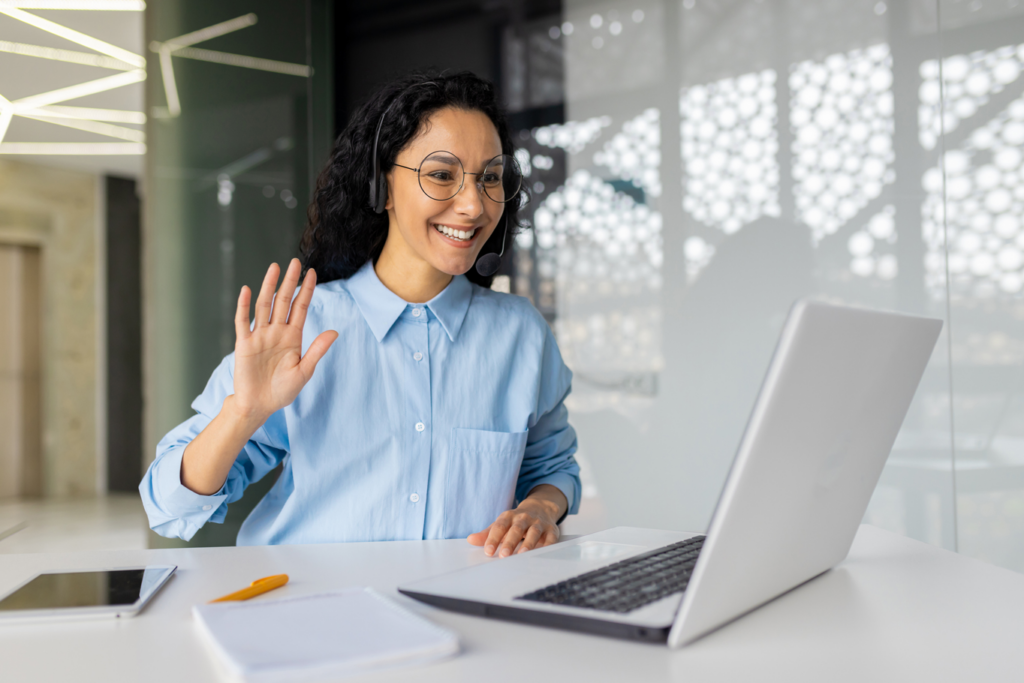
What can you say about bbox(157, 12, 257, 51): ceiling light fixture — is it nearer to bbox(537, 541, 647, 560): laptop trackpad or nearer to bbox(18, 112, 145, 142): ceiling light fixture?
bbox(18, 112, 145, 142): ceiling light fixture

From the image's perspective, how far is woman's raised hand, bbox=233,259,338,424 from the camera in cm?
104

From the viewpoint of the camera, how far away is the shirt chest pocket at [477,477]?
1.30m

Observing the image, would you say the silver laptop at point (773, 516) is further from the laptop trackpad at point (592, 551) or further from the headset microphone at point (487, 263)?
the headset microphone at point (487, 263)

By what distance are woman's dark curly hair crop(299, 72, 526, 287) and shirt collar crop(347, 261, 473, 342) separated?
0.07m

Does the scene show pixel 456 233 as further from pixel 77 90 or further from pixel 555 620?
pixel 77 90

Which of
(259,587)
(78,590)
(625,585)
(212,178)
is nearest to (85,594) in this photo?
(78,590)

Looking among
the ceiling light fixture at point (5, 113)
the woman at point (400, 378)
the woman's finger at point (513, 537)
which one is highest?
the ceiling light fixture at point (5, 113)

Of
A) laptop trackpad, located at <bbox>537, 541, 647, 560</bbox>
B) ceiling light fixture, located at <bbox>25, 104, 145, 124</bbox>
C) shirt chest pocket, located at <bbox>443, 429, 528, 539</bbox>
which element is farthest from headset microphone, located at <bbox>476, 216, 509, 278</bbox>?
ceiling light fixture, located at <bbox>25, 104, 145, 124</bbox>

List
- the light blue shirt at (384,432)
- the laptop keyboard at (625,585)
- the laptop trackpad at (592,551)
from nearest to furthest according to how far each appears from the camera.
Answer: the laptop keyboard at (625,585) → the laptop trackpad at (592,551) → the light blue shirt at (384,432)

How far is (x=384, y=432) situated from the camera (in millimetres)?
1286

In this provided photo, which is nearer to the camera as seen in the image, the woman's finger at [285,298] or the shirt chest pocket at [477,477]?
Result: the woman's finger at [285,298]

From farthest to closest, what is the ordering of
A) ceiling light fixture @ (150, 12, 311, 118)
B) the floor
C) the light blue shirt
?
the floor < ceiling light fixture @ (150, 12, 311, 118) < the light blue shirt

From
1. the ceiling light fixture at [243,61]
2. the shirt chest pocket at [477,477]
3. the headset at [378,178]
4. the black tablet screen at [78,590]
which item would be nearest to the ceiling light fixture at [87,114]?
the ceiling light fixture at [243,61]

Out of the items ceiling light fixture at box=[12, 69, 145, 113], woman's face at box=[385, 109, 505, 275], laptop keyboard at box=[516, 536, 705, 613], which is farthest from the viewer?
ceiling light fixture at box=[12, 69, 145, 113]
